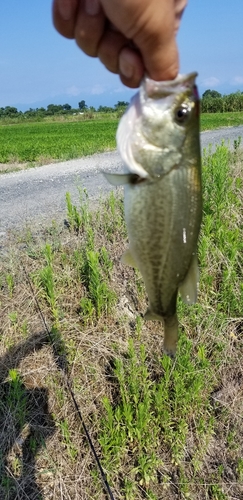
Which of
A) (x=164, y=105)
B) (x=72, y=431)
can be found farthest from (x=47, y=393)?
(x=164, y=105)

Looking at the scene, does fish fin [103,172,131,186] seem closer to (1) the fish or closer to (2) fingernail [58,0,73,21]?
(1) the fish

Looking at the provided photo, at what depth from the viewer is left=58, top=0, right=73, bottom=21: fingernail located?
1.37m

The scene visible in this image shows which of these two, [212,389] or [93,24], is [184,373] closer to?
[212,389]

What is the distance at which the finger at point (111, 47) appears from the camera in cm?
139

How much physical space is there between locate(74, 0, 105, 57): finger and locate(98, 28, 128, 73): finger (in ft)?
0.05

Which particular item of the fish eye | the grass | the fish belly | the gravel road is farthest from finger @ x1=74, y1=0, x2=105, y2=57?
the gravel road

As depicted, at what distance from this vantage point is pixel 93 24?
1.37 meters

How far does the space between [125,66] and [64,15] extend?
253 millimetres

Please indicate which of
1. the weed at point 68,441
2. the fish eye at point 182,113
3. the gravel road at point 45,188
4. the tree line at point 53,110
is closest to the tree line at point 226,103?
the tree line at point 53,110

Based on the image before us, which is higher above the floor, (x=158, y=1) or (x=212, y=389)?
(x=158, y=1)

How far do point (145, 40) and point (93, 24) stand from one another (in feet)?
0.89

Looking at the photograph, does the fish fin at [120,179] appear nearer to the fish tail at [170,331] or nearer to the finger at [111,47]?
the finger at [111,47]

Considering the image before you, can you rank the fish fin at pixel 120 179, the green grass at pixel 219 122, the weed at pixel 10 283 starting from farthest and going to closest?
the green grass at pixel 219 122, the weed at pixel 10 283, the fish fin at pixel 120 179

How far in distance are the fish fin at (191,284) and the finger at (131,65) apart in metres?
0.60
